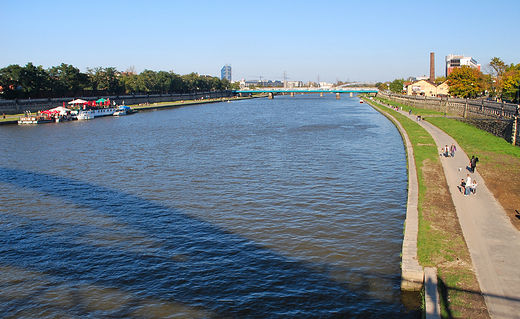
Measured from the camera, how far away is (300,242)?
1612 centimetres

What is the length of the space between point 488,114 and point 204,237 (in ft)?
147

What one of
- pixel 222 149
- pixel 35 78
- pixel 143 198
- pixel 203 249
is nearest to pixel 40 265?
pixel 203 249

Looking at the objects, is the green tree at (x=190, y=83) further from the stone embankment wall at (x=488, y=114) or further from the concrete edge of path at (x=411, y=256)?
the concrete edge of path at (x=411, y=256)

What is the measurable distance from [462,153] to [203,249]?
2324 centimetres

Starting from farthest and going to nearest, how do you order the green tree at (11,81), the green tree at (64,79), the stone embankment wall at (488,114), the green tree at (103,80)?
the green tree at (103,80) < the green tree at (64,79) < the green tree at (11,81) < the stone embankment wall at (488,114)

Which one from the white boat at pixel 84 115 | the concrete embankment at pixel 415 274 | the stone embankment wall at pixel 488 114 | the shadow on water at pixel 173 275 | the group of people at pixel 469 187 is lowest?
the shadow on water at pixel 173 275

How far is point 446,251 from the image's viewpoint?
13.2m

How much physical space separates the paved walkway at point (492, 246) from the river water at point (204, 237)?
7.68 ft

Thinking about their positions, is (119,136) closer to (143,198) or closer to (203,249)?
(143,198)

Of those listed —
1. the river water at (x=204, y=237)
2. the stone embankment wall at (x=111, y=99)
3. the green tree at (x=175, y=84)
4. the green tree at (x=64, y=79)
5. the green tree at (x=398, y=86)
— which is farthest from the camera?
the green tree at (x=398, y=86)

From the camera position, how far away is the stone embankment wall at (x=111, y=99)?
7806 centimetres

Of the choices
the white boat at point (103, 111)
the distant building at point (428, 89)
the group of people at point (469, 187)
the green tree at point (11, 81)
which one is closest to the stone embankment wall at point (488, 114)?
the group of people at point (469, 187)

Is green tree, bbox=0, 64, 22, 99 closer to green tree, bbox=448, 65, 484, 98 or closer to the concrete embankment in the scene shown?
the concrete embankment

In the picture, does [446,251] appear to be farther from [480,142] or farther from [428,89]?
[428,89]
